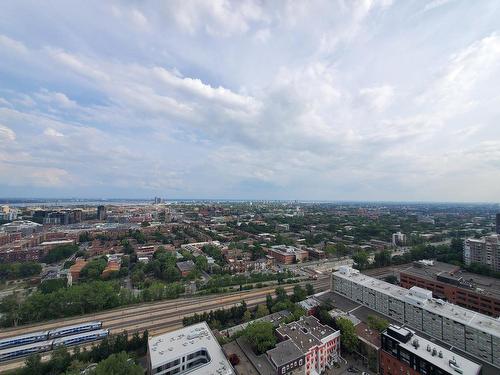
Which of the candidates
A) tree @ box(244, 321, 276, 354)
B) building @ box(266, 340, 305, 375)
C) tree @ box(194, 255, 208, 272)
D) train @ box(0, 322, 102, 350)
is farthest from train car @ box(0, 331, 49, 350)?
tree @ box(194, 255, 208, 272)

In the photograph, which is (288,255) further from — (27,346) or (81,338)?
(27,346)

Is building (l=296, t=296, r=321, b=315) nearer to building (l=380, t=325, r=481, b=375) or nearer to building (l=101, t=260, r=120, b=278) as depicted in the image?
building (l=380, t=325, r=481, b=375)

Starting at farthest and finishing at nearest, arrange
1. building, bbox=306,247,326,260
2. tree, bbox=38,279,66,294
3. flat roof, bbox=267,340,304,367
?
building, bbox=306,247,326,260 → tree, bbox=38,279,66,294 → flat roof, bbox=267,340,304,367

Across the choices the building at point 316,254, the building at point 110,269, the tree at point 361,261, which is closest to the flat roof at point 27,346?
the building at point 110,269

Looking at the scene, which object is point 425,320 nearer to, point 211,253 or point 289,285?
point 289,285

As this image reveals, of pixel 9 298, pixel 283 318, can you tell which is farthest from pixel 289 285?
pixel 9 298

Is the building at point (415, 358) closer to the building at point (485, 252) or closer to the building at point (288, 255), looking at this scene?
the building at point (288, 255)
